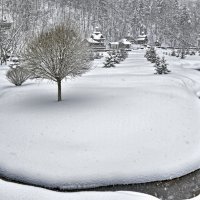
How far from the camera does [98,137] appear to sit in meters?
17.0

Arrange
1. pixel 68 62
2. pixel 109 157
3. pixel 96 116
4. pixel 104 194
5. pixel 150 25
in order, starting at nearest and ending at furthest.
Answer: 1. pixel 104 194
2. pixel 109 157
3. pixel 96 116
4. pixel 68 62
5. pixel 150 25

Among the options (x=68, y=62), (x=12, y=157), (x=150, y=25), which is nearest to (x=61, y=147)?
(x=12, y=157)

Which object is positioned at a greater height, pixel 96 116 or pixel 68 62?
pixel 68 62

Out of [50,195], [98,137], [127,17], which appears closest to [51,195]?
[50,195]

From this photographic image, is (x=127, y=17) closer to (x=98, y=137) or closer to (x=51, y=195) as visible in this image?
(x=98, y=137)

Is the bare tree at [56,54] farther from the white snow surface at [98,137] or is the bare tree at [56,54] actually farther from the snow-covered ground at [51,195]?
the snow-covered ground at [51,195]

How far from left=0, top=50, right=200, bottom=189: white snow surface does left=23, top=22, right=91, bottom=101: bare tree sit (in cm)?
223

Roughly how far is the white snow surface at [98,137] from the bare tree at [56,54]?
87.8 inches

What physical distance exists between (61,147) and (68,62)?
23.6 ft

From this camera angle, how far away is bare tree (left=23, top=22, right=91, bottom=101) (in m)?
21.2

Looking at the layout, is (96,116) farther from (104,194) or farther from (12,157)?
(104,194)

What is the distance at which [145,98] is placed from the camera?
2341 centimetres

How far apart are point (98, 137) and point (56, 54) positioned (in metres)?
6.94

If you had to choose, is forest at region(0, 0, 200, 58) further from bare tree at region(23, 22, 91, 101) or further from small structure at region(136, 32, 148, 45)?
bare tree at region(23, 22, 91, 101)
